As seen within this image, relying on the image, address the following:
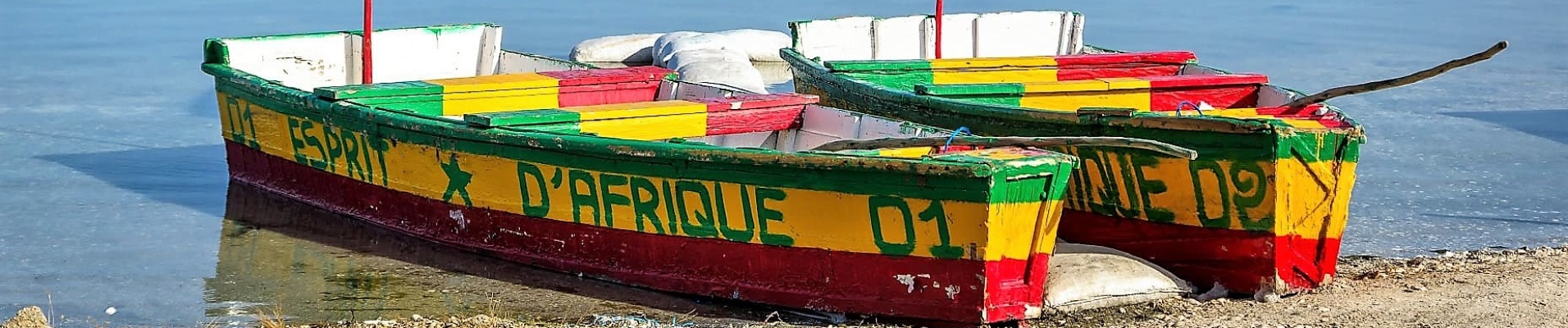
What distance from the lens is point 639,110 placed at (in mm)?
8617

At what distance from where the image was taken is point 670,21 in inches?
803

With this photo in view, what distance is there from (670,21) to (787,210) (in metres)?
13.5

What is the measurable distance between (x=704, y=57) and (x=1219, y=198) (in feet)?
24.8

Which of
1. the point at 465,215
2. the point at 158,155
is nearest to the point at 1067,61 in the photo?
the point at 465,215

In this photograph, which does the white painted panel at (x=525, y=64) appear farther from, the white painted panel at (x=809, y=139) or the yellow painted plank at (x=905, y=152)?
the yellow painted plank at (x=905, y=152)

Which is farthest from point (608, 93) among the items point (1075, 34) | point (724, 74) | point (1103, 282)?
point (1075, 34)

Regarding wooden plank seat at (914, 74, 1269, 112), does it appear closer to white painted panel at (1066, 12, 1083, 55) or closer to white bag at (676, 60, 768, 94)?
white painted panel at (1066, 12, 1083, 55)

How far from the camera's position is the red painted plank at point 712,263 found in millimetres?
6949

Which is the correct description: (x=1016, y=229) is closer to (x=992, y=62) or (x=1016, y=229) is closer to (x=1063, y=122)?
(x=1063, y=122)

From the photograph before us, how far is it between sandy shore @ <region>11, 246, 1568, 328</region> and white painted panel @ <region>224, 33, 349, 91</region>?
3970 millimetres

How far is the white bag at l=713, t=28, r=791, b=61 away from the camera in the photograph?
51.6 feet

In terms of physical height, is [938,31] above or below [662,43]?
above

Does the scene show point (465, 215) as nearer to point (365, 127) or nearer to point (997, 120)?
point (365, 127)

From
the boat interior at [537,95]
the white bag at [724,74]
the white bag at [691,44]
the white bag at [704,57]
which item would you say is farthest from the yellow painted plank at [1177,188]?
the white bag at [691,44]
